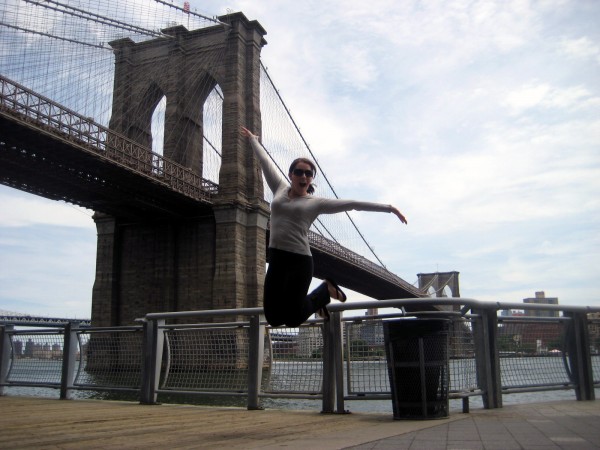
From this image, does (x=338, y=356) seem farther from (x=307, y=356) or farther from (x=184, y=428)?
(x=184, y=428)

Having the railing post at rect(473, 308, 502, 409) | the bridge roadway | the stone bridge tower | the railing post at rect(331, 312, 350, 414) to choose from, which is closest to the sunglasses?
the railing post at rect(331, 312, 350, 414)

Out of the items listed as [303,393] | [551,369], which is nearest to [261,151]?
[303,393]

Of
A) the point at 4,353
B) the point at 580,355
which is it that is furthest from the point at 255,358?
the point at 4,353

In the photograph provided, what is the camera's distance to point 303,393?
13.9 ft

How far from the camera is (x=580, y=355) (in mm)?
4719

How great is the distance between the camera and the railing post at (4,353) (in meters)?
5.91

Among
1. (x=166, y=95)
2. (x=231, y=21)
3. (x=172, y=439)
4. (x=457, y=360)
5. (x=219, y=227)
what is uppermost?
(x=231, y=21)

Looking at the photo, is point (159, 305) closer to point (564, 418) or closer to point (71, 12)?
point (71, 12)

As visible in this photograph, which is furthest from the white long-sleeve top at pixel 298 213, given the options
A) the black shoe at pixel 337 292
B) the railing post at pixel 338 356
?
the railing post at pixel 338 356

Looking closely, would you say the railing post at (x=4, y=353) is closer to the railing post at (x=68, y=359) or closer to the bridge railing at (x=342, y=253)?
the railing post at (x=68, y=359)

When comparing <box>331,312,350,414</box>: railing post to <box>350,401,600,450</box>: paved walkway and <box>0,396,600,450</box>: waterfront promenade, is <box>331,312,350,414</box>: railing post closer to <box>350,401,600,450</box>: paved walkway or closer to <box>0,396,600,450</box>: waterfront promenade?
<box>0,396,600,450</box>: waterfront promenade

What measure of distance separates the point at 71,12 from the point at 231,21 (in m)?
7.96

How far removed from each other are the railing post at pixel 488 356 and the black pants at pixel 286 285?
1904 millimetres

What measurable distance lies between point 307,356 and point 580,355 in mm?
2246
